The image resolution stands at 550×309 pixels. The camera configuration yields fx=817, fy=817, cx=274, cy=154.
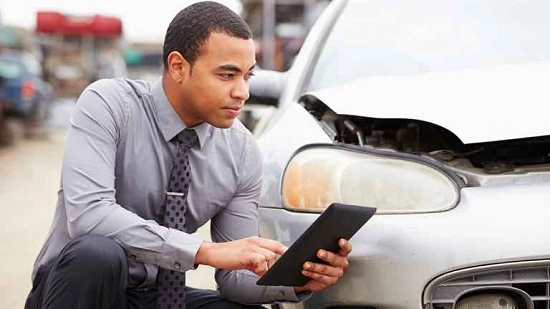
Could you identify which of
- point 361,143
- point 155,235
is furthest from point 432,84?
point 155,235

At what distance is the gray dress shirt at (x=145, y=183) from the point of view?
1880 mm

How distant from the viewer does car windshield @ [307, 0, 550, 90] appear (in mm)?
2697

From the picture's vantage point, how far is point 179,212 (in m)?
2.06

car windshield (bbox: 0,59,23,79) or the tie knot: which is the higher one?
car windshield (bbox: 0,59,23,79)

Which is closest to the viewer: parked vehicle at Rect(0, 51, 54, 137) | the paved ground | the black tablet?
the black tablet

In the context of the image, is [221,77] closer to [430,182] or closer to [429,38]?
[430,182]

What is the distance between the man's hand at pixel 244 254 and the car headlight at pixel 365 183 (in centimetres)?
24

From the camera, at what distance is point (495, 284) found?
6.20ft

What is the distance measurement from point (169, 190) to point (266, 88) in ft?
4.39

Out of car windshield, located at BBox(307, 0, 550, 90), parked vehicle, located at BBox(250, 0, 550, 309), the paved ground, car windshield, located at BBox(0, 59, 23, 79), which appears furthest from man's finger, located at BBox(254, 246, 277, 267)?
car windshield, located at BBox(0, 59, 23, 79)

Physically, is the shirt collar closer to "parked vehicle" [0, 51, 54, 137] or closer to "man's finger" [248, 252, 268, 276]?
"man's finger" [248, 252, 268, 276]

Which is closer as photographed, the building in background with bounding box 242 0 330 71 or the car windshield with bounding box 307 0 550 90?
the car windshield with bounding box 307 0 550 90

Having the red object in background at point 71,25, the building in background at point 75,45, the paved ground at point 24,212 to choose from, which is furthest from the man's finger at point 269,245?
the red object in background at point 71,25

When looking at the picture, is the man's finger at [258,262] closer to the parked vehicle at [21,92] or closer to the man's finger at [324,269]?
the man's finger at [324,269]
